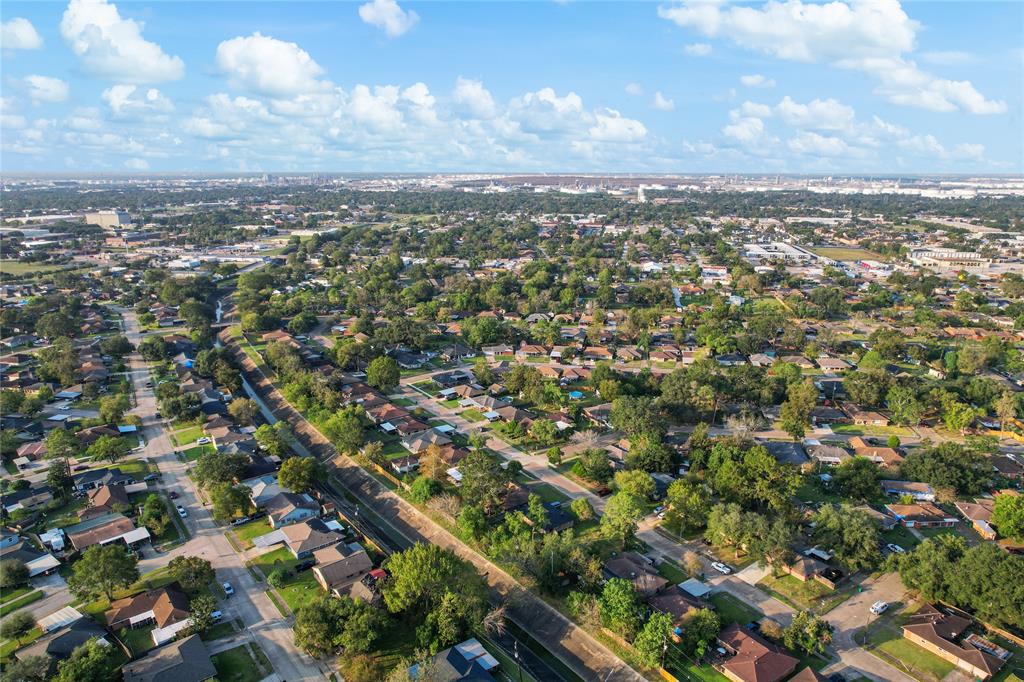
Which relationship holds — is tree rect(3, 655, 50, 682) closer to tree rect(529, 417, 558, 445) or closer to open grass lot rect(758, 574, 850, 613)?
tree rect(529, 417, 558, 445)

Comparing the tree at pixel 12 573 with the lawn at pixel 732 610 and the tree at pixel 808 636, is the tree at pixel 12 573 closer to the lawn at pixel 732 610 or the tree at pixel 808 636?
the lawn at pixel 732 610

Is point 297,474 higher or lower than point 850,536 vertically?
lower

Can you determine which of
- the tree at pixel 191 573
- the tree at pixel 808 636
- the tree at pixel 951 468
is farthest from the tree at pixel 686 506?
the tree at pixel 191 573

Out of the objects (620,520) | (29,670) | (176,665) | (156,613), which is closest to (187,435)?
(156,613)

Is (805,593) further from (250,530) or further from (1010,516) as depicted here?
(250,530)

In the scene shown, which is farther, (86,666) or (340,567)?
(340,567)
